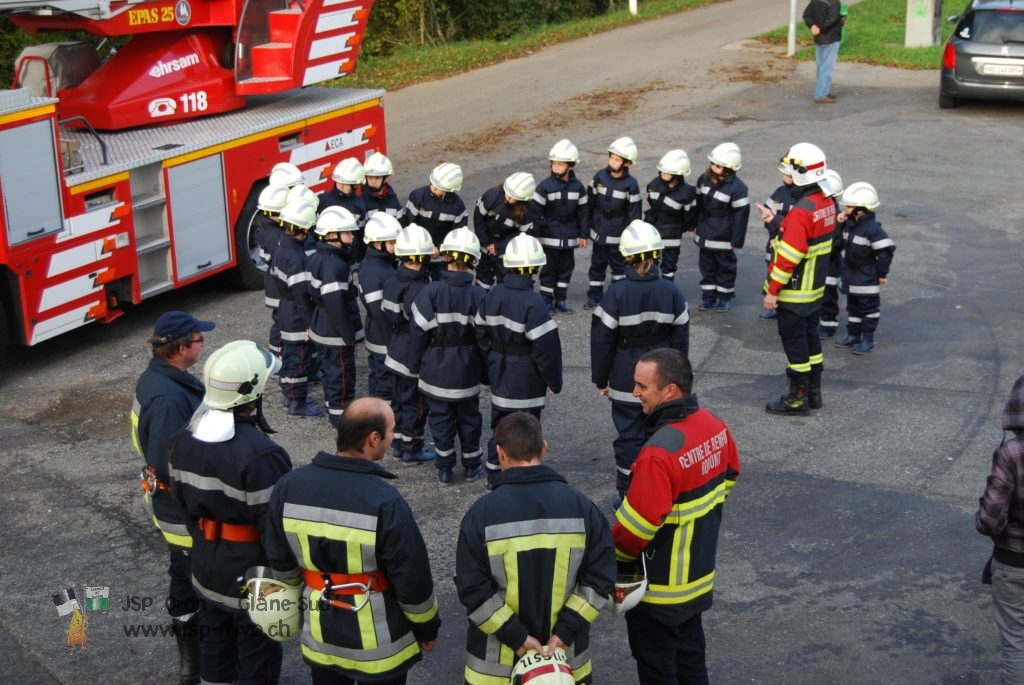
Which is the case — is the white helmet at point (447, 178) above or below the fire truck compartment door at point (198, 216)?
above

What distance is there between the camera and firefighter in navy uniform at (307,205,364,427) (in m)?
8.91

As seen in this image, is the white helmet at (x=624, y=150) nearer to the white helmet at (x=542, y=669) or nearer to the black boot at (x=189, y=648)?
the black boot at (x=189, y=648)

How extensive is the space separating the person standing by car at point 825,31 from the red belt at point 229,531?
51.7 ft

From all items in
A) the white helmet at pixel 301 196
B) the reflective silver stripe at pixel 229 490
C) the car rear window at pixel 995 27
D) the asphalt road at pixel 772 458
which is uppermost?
the car rear window at pixel 995 27

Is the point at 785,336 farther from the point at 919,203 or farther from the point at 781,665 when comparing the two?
the point at 919,203

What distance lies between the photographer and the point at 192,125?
11898 mm

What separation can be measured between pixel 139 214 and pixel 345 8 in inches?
145

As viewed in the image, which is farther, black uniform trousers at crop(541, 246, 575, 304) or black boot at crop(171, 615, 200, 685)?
black uniform trousers at crop(541, 246, 575, 304)

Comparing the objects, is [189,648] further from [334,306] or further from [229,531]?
[334,306]

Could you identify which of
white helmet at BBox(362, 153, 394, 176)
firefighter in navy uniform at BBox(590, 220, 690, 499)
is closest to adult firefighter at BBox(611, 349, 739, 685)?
firefighter in navy uniform at BBox(590, 220, 690, 499)

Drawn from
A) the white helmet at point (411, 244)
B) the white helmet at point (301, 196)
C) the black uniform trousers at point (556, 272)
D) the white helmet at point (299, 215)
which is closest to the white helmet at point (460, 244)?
the white helmet at point (411, 244)

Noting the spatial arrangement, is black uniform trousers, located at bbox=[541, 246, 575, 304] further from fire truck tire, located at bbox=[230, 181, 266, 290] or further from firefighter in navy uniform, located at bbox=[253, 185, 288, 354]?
fire truck tire, located at bbox=[230, 181, 266, 290]

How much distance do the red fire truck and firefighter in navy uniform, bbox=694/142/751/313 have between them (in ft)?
13.9

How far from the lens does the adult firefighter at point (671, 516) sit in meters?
4.82
